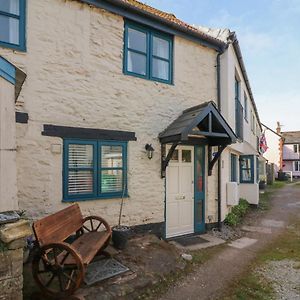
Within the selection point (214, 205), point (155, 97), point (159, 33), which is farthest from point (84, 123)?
point (214, 205)

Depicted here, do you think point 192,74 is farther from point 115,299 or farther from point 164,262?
point 115,299

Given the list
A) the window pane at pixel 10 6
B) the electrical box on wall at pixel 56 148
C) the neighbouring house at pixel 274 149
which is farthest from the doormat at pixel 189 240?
the neighbouring house at pixel 274 149

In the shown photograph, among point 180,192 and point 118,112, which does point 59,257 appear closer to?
point 118,112

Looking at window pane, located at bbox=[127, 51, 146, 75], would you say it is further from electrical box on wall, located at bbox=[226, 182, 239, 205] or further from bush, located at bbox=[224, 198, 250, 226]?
bush, located at bbox=[224, 198, 250, 226]

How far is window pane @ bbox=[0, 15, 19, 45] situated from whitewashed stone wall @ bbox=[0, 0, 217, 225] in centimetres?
24

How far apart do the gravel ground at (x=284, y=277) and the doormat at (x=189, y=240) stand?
202 cm

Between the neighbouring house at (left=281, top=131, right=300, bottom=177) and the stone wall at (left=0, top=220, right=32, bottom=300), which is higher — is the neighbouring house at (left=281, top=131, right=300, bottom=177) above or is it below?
above

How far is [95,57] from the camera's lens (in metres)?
6.70

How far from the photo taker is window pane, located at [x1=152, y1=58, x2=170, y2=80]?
305 inches

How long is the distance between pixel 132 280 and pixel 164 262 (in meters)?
1.10

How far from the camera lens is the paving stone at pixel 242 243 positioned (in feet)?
24.3

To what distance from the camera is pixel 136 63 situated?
7438mm

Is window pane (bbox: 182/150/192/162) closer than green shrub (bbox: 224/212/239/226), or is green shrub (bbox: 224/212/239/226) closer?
window pane (bbox: 182/150/192/162)

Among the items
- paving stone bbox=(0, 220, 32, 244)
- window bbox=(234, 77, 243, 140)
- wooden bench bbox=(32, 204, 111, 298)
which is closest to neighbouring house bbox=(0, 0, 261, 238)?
wooden bench bbox=(32, 204, 111, 298)
